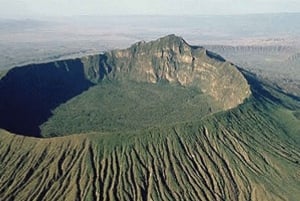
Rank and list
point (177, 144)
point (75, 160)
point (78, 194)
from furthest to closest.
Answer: point (177, 144) → point (75, 160) → point (78, 194)

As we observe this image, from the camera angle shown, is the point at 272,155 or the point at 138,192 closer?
the point at 138,192

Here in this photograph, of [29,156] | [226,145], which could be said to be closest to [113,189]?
[29,156]

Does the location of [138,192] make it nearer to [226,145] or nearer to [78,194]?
[78,194]

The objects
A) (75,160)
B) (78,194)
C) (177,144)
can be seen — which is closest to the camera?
(78,194)

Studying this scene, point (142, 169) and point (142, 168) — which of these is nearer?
point (142, 169)

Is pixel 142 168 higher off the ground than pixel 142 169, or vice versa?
pixel 142 168

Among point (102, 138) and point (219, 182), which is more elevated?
point (102, 138)

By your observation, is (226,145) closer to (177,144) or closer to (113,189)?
(177,144)
